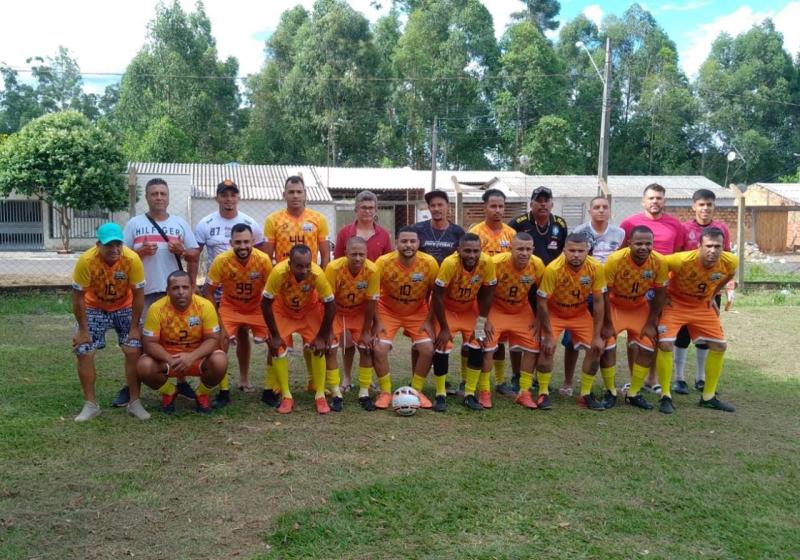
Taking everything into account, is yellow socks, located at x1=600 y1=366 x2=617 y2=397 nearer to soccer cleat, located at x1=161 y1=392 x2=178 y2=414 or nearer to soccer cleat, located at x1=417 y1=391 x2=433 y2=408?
soccer cleat, located at x1=417 y1=391 x2=433 y2=408

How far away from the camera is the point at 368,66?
120ft

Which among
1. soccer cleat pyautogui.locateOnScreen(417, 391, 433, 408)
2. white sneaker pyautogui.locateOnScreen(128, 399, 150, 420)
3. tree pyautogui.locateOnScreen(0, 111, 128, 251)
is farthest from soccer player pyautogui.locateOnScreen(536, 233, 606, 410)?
tree pyautogui.locateOnScreen(0, 111, 128, 251)

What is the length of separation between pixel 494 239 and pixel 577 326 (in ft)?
3.54

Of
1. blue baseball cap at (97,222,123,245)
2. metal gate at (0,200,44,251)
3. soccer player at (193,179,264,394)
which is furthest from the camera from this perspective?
metal gate at (0,200,44,251)

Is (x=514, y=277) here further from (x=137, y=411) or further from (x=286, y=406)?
(x=137, y=411)

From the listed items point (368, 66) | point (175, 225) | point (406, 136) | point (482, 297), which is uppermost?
point (368, 66)

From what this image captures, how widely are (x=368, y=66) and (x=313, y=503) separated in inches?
1377

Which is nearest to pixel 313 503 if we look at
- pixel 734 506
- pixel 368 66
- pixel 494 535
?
pixel 494 535

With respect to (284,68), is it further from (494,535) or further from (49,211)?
(494,535)

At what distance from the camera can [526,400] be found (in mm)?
6039

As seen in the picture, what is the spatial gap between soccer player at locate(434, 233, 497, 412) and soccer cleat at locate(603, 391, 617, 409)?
3.27ft

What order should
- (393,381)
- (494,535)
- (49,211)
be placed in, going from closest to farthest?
(494,535)
(393,381)
(49,211)

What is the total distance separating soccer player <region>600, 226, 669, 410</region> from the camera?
5.97m

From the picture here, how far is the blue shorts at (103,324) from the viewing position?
5.43 meters
